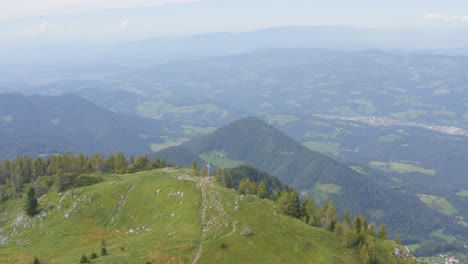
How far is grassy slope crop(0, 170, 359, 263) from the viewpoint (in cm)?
8544

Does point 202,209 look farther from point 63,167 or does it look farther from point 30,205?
point 63,167

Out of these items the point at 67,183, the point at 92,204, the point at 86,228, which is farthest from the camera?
the point at 67,183

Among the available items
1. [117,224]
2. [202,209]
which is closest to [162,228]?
[202,209]

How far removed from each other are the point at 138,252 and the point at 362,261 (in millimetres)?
47986

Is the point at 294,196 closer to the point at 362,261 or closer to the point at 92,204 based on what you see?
the point at 362,261

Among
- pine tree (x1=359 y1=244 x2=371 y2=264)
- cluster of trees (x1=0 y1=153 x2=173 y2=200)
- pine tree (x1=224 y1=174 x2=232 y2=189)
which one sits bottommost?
pine tree (x1=359 y1=244 x2=371 y2=264)

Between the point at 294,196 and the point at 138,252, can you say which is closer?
the point at 138,252

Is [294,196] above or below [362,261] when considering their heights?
above

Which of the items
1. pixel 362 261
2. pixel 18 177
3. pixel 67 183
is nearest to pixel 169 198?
pixel 67 183

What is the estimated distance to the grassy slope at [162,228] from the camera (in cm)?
8544

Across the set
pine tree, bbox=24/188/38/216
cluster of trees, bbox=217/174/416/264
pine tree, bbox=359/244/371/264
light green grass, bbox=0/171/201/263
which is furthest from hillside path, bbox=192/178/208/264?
pine tree, bbox=24/188/38/216

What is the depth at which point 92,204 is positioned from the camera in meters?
118

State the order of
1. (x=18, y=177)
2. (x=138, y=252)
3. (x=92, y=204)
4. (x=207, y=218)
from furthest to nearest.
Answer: (x=18, y=177) → (x=92, y=204) → (x=207, y=218) → (x=138, y=252)

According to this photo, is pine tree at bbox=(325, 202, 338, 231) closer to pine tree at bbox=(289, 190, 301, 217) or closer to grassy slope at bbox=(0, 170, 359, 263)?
grassy slope at bbox=(0, 170, 359, 263)
